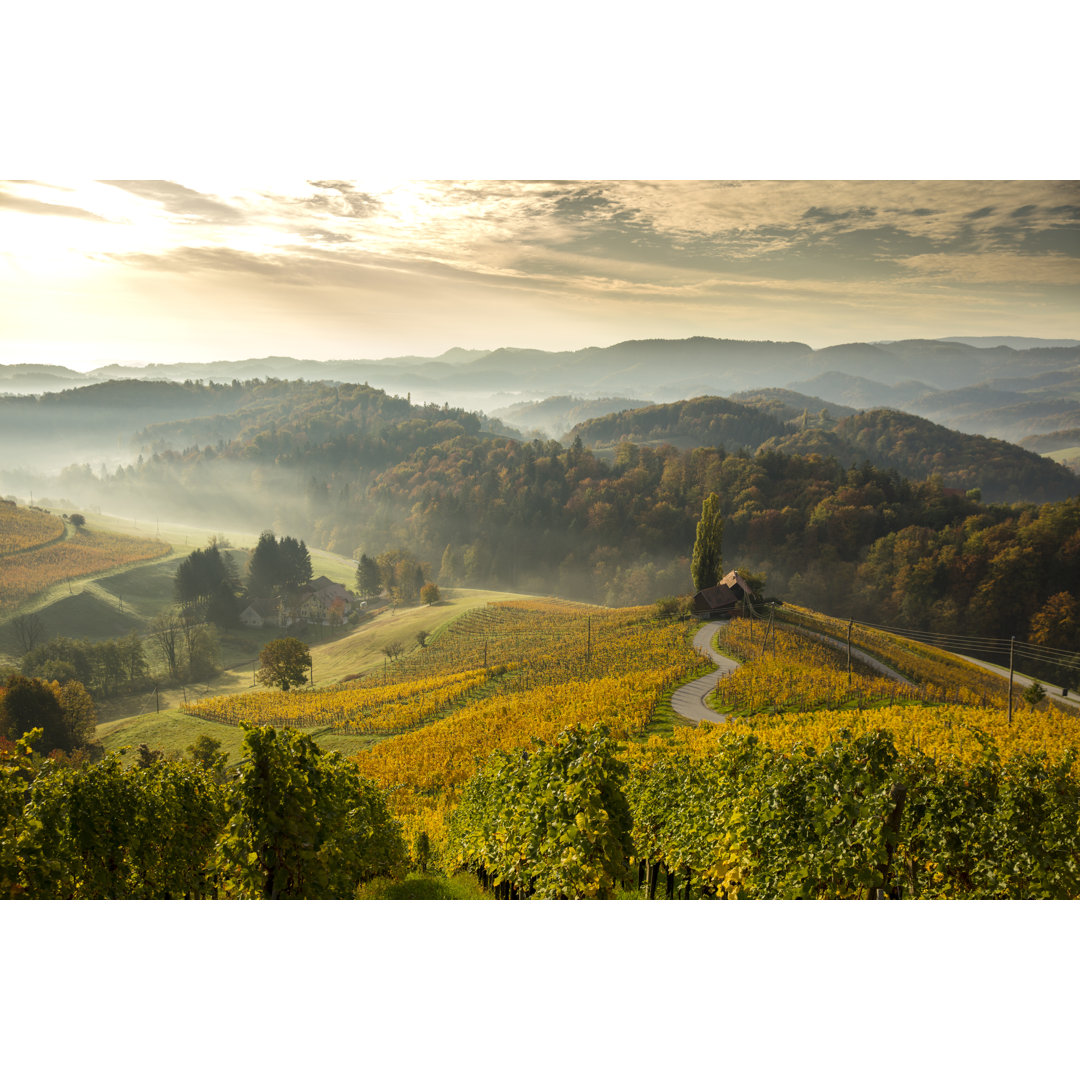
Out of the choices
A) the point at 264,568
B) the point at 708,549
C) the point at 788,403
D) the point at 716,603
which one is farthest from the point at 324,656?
the point at 788,403

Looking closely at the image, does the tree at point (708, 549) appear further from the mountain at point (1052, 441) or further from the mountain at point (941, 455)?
the mountain at point (1052, 441)

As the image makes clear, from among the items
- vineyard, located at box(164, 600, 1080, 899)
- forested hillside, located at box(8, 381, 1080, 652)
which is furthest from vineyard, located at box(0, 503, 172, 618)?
vineyard, located at box(164, 600, 1080, 899)

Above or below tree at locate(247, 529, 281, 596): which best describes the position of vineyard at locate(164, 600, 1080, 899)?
below

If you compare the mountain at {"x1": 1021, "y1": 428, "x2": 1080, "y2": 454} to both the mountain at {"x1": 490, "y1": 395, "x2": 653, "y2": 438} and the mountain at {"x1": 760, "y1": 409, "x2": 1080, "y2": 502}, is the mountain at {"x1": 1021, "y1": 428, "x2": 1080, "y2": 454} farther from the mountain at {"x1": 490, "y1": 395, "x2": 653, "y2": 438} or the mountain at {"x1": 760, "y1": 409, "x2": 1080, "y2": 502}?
the mountain at {"x1": 490, "y1": 395, "x2": 653, "y2": 438}

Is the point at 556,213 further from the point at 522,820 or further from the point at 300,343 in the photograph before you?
the point at 522,820

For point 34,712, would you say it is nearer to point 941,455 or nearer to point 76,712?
point 76,712

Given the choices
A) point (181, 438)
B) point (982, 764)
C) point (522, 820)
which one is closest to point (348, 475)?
point (181, 438)
